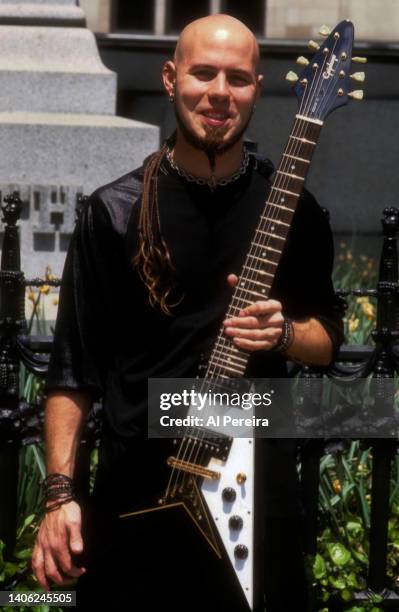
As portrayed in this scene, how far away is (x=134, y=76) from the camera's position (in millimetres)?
16312

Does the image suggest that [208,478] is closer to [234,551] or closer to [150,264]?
[234,551]

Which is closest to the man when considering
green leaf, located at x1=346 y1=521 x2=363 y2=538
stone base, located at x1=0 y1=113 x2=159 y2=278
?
green leaf, located at x1=346 y1=521 x2=363 y2=538

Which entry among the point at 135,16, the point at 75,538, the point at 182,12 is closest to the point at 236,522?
the point at 75,538

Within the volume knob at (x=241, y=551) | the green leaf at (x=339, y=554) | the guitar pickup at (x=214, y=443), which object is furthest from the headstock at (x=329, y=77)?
the green leaf at (x=339, y=554)

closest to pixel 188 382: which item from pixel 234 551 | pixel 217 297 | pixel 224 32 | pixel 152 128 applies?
pixel 217 297

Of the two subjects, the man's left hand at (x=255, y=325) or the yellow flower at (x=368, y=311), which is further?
the yellow flower at (x=368, y=311)

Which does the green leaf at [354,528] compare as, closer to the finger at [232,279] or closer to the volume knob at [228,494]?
the volume knob at [228,494]

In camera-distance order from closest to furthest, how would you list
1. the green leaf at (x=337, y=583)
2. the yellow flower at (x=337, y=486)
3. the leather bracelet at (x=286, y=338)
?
the leather bracelet at (x=286, y=338), the green leaf at (x=337, y=583), the yellow flower at (x=337, y=486)

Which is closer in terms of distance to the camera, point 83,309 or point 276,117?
point 83,309

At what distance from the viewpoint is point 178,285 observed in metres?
2.90

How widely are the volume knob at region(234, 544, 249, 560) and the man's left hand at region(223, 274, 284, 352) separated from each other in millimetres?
441

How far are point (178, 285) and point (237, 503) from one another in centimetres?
50

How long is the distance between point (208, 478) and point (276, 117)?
13236mm

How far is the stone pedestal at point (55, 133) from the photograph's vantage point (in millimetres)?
7895
